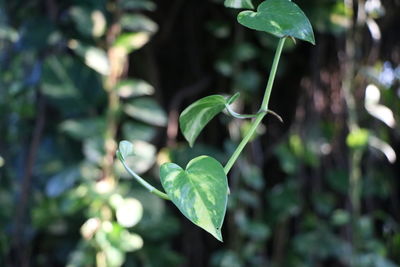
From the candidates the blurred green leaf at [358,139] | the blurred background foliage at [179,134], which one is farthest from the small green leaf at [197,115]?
the blurred green leaf at [358,139]

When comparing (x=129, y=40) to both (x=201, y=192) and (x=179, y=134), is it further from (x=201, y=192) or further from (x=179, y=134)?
(x=201, y=192)

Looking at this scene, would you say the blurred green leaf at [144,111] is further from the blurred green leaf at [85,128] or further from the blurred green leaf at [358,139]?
the blurred green leaf at [358,139]

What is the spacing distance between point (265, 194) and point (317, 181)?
10cm

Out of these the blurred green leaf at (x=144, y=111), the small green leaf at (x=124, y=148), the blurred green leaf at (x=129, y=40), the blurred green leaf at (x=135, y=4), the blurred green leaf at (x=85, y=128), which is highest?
the small green leaf at (x=124, y=148)

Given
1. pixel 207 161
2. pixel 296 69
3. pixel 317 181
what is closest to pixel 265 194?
pixel 317 181

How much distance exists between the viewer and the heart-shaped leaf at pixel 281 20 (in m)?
0.32

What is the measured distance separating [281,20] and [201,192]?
118mm

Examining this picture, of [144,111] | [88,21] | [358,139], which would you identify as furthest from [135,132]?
[358,139]

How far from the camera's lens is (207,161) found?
315 millimetres

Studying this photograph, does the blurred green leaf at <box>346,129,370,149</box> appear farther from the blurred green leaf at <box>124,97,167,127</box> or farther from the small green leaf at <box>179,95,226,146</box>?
the small green leaf at <box>179,95,226,146</box>

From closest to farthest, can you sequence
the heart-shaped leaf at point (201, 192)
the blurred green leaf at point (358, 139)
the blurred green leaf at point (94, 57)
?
the heart-shaped leaf at point (201, 192) → the blurred green leaf at point (94, 57) → the blurred green leaf at point (358, 139)

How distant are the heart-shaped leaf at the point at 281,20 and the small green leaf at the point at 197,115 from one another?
64 millimetres

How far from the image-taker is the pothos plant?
0.96 ft

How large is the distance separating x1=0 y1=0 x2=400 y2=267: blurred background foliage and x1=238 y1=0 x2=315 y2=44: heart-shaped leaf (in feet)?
1.30
